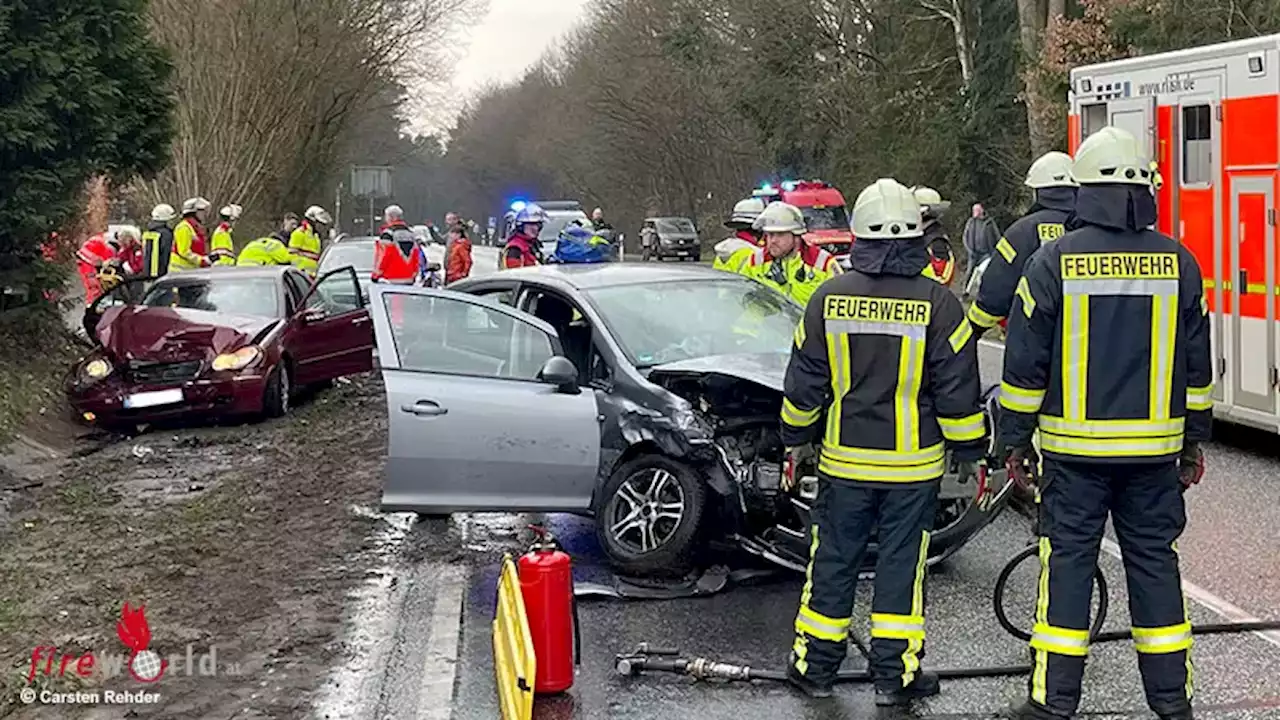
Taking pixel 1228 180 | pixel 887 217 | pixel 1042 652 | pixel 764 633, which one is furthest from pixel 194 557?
pixel 1228 180

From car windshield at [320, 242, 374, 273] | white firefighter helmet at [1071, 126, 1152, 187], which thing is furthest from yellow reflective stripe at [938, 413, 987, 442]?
car windshield at [320, 242, 374, 273]

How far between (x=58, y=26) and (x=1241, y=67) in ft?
33.1

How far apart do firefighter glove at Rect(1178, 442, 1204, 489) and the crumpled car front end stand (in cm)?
909

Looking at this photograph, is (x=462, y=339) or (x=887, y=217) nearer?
(x=887, y=217)

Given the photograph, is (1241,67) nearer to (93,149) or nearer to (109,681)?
(109,681)

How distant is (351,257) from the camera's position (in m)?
20.1

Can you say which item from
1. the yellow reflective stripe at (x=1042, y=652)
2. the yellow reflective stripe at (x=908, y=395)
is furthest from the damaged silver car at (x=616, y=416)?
the yellow reflective stripe at (x=1042, y=652)

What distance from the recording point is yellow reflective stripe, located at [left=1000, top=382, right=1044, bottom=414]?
500 cm

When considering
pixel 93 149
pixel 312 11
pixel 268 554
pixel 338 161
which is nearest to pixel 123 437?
pixel 93 149

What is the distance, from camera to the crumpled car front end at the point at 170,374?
12375 mm

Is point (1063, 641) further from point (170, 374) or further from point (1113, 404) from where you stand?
point (170, 374)

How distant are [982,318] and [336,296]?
9.51 m

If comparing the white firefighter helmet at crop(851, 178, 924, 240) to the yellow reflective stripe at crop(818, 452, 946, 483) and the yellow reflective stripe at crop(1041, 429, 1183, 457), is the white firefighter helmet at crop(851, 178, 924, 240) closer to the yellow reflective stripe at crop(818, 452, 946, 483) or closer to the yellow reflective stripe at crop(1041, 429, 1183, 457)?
the yellow reflective stripe at crop(818, 452, 946, 483)

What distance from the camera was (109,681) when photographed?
5.88 meters
